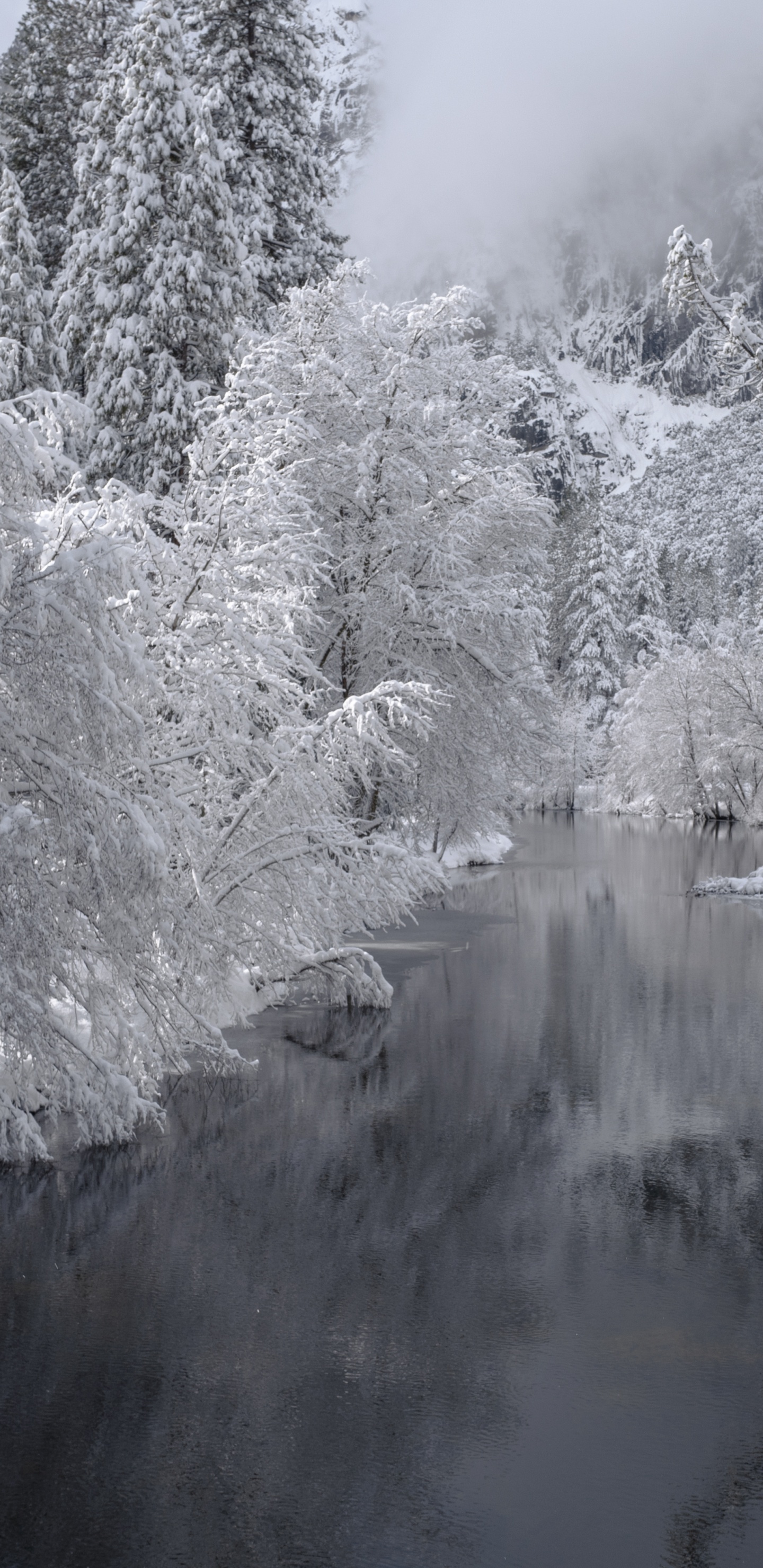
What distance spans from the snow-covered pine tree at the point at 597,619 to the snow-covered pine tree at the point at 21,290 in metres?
67.5

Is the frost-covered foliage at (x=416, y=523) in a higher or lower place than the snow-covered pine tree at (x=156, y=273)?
lower

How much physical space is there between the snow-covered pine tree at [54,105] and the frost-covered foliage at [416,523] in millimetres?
12951

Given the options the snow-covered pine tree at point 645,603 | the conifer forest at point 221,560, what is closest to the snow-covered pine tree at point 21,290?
the conifer forest at point 221,560

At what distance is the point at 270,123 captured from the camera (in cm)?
3027

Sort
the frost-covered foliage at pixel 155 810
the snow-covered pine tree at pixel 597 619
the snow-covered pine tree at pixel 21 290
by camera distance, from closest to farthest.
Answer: the frost-covered foliage at pixel 155 810 → the snow-covered pine tree at pixel 21 290 → the snow-covered pine tree at pixel 597 619

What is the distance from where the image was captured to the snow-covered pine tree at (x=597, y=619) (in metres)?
94.8

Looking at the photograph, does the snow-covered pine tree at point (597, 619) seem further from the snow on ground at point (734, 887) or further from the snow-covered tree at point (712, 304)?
the snow-covered tree at point (712, 304)

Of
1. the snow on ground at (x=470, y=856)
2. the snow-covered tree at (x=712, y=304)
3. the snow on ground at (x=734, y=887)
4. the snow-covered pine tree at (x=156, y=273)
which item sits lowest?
the snow on ground at (x=734, y=887)

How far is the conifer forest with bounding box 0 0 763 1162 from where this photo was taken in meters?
8.36

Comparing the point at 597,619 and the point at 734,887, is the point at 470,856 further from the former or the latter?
the point at 597,619

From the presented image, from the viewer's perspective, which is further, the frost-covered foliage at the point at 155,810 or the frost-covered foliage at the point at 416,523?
the frost-covered foliage at the point at 416,523

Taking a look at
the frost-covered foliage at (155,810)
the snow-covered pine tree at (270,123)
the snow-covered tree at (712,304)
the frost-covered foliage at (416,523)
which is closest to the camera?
the frost-covered foliage at (155,810)

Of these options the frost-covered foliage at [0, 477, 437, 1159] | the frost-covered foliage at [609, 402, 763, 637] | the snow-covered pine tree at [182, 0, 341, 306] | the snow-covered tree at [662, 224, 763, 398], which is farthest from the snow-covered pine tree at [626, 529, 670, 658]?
the frost-covered foliage at [0, 477, 437, 1159]

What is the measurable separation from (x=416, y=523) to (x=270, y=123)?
554 inches
